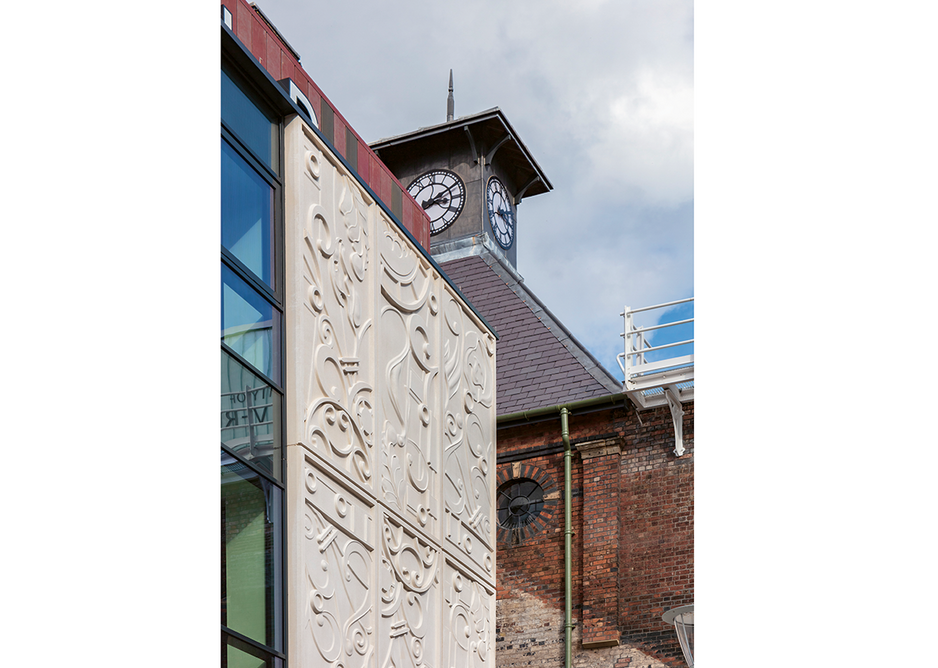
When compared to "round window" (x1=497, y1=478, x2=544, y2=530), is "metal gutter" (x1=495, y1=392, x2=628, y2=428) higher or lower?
higher

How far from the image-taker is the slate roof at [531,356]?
17656mm

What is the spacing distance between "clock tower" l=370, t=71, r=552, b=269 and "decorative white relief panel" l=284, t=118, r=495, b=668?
14.0m

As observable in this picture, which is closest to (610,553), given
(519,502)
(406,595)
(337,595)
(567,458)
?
(567,458)

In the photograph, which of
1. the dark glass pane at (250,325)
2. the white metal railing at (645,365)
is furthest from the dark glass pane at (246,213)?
the white metal railing at (645,365)

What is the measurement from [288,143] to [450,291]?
10.2ft

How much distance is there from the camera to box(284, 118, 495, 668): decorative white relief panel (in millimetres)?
8094

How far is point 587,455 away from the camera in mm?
17125

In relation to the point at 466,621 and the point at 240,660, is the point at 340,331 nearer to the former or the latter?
the point at 240,660

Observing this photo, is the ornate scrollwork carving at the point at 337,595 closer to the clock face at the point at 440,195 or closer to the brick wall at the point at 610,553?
the brick wall at the point at 610,553

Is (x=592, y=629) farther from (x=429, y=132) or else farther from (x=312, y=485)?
(x=429, y=132)

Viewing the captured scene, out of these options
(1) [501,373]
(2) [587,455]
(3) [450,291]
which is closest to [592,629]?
(2) [587,455]

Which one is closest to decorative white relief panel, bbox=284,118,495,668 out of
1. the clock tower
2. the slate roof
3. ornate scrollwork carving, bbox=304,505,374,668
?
ornate scrollwork carving, bbox=304,505,374,668

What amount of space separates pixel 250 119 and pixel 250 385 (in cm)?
185

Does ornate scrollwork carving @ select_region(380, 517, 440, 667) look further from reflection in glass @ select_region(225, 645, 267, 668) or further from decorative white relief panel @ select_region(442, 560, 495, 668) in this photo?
reflection in glass @ select_region(225, 645, 267, 668)
